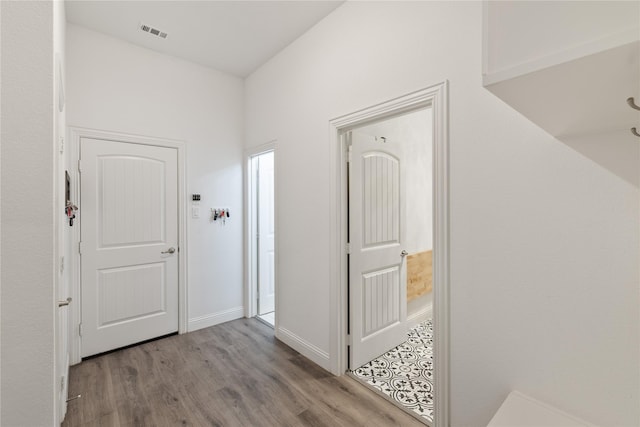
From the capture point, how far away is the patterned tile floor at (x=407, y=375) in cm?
204

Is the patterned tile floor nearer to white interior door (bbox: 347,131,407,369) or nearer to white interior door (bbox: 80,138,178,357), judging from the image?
white interior door (bbox: 347,131,407,369)

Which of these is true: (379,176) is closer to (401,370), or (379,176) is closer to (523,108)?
(401,370)

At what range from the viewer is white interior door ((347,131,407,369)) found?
245 cm

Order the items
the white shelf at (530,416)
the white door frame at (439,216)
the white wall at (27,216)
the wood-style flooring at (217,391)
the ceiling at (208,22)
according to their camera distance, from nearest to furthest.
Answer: the white wall at (27,216), the white shelf at (530,416), the white door frame at (439,216), the wood-style flooring at (217,391), the ceiling at (208,22)

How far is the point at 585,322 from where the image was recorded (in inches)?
49.1

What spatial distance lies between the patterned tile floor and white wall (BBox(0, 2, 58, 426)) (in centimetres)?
195

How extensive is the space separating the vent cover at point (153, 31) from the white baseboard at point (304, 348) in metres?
3.08

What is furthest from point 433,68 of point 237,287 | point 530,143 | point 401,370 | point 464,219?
point 237,287

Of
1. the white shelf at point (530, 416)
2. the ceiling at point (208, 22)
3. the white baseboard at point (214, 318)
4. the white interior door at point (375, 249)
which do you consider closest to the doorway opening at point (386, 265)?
the white interior door at point (375, 249)

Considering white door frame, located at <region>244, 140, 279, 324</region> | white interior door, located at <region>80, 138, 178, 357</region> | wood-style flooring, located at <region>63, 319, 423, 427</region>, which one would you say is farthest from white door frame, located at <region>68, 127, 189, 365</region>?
white door frame, located at <region>244, 140, 279, 324</region>

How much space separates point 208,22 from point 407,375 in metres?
3.44

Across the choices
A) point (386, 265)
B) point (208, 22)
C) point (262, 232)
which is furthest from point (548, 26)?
point (262, 232)

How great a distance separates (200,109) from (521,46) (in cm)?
338

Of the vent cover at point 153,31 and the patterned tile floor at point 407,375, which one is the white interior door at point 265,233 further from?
the patterned tile floor at point 407,375
